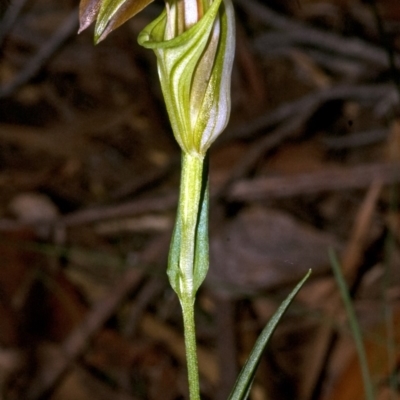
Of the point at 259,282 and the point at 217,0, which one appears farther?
the point at 259,282

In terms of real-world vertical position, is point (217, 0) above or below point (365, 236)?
above

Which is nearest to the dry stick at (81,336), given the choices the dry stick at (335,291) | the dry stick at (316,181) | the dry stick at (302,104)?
the dry stick at (316,181)

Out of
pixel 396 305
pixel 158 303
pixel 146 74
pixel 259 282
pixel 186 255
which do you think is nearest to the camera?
pixel 186 255

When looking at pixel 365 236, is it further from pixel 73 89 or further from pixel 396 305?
pixel 73 89

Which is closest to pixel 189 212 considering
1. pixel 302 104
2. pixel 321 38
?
pixel 302 104

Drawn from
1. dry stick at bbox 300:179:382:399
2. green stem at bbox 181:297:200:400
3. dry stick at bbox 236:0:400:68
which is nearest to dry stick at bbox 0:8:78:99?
dry stick at bbox 236:0:400:68

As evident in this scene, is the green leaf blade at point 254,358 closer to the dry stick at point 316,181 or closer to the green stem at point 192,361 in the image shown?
the green stem at point 192,361

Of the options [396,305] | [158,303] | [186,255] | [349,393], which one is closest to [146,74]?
[158,303]
